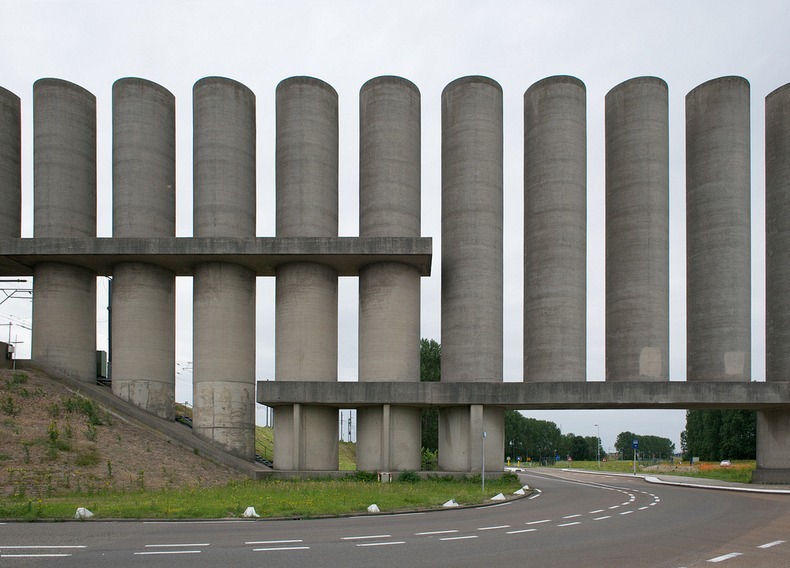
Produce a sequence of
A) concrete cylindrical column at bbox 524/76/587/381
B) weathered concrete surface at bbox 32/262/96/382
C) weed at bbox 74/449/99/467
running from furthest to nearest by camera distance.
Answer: weathered concrete surface at bbox 32/262/96/382 → concrete cylindrical column at bbox 524/76/587/381 → weed at bbox 74/449/99/467

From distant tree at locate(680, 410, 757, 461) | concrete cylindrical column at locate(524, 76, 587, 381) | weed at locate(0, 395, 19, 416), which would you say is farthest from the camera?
distant tree at locate(680, 410, 757, 461)

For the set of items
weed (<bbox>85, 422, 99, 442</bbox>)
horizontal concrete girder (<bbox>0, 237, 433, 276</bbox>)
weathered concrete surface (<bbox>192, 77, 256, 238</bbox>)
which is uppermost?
weathered concrete surface (<bbox>192, 77, 256, 238</bbox>)

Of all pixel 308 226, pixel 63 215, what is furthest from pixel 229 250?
pixel 63 215

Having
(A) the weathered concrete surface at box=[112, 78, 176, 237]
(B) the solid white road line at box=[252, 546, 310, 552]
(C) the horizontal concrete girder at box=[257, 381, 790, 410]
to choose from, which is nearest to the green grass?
(B) the solid white road line at box=[252, 546, 310, 552]

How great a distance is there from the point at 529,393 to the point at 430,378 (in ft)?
120

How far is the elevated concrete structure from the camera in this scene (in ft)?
130

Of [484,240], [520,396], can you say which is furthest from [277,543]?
[484,240]

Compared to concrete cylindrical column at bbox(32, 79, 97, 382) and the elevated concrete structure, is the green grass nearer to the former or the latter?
concrete cylindrical column at bbox(32, 79, 97, 382)

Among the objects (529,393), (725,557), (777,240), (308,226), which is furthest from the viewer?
(777,240)

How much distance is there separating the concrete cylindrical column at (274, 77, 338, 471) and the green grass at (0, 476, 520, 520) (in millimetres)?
9898

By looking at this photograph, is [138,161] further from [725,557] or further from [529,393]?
[725,557]

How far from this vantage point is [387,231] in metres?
39.9

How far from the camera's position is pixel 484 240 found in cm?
3975

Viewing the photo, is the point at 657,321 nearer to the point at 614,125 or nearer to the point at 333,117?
the point at 614,125
